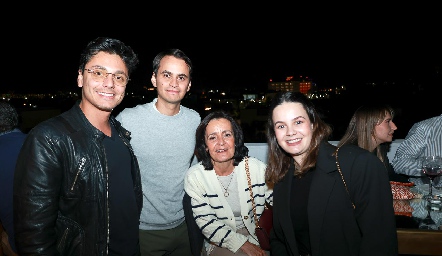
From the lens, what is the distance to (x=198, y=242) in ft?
8.55

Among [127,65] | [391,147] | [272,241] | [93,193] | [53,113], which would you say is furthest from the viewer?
[53,113]

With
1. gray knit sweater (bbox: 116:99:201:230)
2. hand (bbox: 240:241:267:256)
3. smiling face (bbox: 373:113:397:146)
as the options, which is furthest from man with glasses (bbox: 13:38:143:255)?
smiling face (bbox: 373:113:397:146)

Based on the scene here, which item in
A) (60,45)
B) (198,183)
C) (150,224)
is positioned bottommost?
(150,224)

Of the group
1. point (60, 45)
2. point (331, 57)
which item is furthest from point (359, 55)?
point (60, 45)

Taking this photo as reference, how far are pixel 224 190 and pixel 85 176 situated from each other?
53.9 inches

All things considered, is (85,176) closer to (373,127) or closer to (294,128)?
(294,128)

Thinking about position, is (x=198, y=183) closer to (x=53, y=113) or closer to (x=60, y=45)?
(x=60, y=45)

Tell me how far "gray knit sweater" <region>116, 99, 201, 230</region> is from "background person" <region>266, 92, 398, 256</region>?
87 cm

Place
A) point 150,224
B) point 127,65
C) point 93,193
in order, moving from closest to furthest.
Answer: point 93,193 < point 127,65 < point 150,224

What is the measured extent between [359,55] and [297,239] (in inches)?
894

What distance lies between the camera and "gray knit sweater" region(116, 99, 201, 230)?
2434 mm

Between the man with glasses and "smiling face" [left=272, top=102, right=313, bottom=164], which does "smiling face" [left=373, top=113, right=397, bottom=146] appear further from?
the man with glasses

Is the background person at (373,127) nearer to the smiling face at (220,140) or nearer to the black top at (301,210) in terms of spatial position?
the smiling face at (220,140)

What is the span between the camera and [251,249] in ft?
8.18
